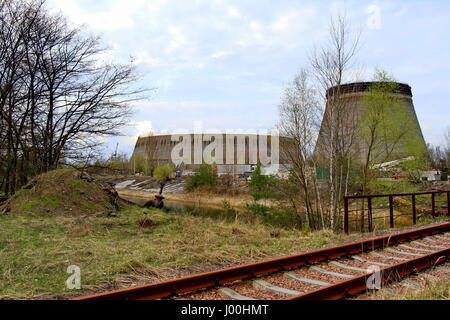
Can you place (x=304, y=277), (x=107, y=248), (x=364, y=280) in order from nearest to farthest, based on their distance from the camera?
(x=364, y=280), (x=304, y=277), (x=107, y=248)

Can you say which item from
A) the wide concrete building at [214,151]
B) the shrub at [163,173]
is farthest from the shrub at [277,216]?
the shrub at [163,173]

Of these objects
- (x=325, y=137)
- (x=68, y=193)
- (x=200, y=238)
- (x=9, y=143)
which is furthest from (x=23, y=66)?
(x=325, y=137)

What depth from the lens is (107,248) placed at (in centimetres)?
677

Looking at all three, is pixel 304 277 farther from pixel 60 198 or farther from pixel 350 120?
pixel 350 120

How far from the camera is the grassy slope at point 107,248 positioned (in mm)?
5078

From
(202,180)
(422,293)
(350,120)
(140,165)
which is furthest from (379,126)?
(140,165)

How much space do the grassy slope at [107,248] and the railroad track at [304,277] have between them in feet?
3.27

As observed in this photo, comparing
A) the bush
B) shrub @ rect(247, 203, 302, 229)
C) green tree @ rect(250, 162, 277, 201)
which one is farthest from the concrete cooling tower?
the bush

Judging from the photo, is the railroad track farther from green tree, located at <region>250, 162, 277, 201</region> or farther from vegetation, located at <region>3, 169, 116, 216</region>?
green tree, located at <region>250, 162, 277, 201</region>

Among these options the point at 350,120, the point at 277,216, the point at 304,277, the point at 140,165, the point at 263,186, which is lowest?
the point at 277,216

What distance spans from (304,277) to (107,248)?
11.9 ft

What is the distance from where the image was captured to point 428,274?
5.24 metres
